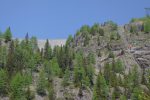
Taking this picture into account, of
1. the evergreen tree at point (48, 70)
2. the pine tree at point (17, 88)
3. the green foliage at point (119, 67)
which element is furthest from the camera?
the green foliage at point (119, 67)

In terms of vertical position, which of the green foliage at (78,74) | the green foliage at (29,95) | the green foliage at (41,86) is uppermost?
the green foliage at (78,74)

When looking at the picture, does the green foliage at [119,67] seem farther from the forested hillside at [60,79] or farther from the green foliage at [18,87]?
the green foliage at [18,87]

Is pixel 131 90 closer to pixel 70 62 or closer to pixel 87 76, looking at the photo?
pixel 87 76

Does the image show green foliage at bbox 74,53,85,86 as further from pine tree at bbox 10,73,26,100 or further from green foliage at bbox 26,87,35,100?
pine tree at bbox 10,73,26,100

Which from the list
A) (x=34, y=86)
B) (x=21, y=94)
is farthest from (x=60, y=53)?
(x=21, y=94)

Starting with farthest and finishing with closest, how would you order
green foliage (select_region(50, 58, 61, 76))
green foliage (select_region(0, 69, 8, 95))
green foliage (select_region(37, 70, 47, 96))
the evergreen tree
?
green foliage (select_region(50, 58, 61, 76)) < the evergreen tree < green foliage (select_region(37, 70, 47, 96)) < green foliage (select_region(0, 69, 8, 95))

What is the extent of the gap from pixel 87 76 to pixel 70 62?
87.9 ft

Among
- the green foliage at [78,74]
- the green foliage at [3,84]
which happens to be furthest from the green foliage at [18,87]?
the green foliage at [78,74]

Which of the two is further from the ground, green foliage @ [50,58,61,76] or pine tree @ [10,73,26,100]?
green foliage @ [50,58,61,76]

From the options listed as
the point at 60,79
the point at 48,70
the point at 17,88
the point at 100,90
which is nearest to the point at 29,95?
the point at 17,88

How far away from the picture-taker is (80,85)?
506 ft

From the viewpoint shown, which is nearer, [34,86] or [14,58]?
[34,86]

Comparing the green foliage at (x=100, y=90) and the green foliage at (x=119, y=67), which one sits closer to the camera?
the green foliage at (x=100, y=90)

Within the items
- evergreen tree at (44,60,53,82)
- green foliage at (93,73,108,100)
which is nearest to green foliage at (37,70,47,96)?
evergreen tree at (44,60,53,82)
